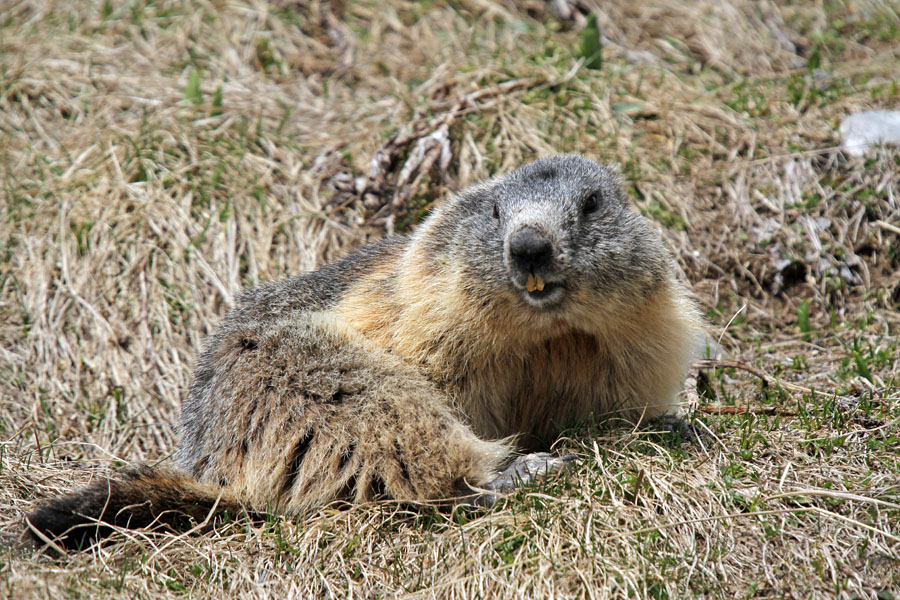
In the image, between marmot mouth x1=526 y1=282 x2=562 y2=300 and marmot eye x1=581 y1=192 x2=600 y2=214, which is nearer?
marmot mouth x1=526 y1=282 x2=562 y2=300

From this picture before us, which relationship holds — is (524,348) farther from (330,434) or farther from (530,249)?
(330,434)

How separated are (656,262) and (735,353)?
8.60ft

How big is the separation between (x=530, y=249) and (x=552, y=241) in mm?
141

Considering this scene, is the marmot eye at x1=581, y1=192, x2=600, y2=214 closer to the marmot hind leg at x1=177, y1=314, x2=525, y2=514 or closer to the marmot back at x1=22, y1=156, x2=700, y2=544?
the marmot back at x1=22, y1=156, x2=700, y2=544

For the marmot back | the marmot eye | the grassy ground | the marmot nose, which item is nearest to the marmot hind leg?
the marmot back

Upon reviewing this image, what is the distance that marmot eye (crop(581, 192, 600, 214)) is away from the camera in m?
4.96

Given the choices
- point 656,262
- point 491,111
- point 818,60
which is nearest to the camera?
point 656,262

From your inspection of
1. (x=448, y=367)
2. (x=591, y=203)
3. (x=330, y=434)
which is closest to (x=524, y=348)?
(x=448, y=367)

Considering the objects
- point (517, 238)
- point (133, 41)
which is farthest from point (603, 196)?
point (133, 41)

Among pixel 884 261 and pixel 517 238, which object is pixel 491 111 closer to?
pixel 884 261

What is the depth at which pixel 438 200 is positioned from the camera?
27.0 ft

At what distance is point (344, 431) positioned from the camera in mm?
4703

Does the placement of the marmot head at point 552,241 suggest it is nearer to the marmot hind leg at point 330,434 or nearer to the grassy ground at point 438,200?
the marmot hind leg at point 330,434

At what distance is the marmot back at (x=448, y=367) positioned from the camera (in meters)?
4.64
